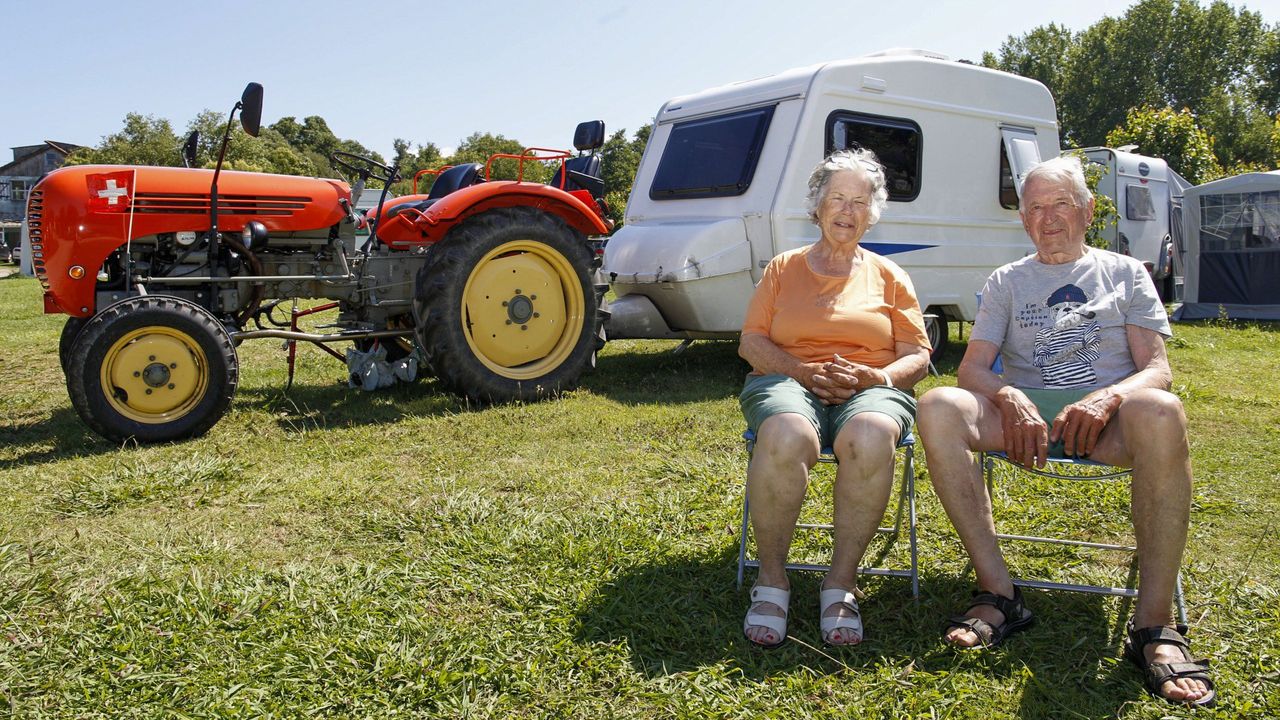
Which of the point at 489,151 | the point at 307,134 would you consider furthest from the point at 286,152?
the point at 307,134

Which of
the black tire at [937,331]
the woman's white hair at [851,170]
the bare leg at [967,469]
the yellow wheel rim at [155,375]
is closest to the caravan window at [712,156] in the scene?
the black tire at [937,331]

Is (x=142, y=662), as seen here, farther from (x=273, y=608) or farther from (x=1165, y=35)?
(x=1165, y=35)

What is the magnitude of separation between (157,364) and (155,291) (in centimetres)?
68

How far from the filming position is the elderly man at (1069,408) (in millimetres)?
2414

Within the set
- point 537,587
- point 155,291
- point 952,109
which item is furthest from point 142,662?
point 952,109

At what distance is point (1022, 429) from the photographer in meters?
2.59

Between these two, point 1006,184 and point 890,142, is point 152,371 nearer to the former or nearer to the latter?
point 890,142

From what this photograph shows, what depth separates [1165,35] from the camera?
5034cm

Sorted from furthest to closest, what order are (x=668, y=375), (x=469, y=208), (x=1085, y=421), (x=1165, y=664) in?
(x=668, y=375)
(x=469, y=208)
(x=1085, y=421)
(x=1165, y=664)

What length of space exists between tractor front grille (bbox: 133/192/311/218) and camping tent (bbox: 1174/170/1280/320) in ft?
35.3

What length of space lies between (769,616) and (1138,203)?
12657mm

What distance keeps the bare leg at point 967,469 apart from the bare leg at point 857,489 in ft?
0.42

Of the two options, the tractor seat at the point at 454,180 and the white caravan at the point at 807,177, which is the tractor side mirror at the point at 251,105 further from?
the white caravan at the point at 807,177

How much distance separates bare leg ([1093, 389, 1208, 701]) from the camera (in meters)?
2.40
